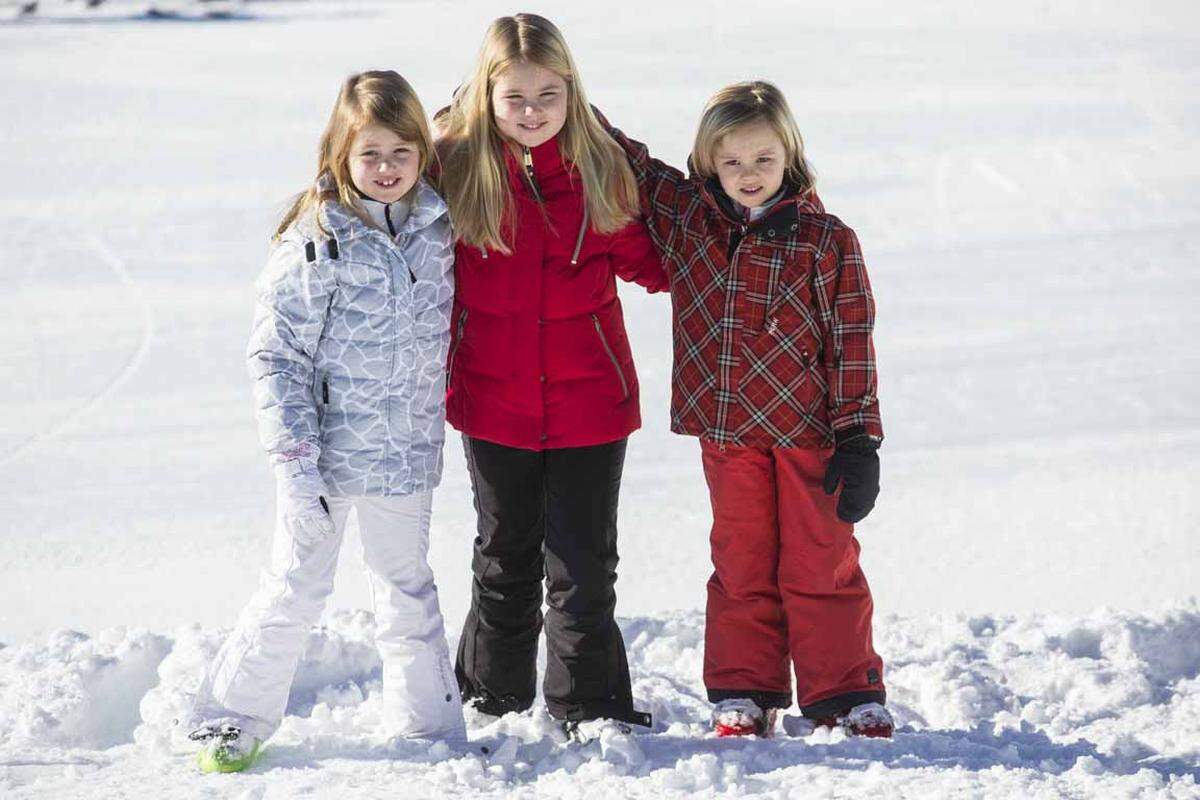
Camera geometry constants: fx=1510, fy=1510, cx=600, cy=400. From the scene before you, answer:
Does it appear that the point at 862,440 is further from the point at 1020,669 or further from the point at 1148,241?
the point at 1148,241

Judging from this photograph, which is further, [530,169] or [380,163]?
[530,169]

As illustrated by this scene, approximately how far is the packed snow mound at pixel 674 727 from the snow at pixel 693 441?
0.01 m

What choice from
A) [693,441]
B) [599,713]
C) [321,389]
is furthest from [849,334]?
Answer: [693,441]

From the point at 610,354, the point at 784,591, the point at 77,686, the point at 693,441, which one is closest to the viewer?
the point at 610,354

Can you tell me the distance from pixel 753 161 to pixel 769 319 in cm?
33

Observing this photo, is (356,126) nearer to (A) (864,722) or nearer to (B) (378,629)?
(B) (378,629)

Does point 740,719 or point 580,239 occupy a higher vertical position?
point 580,239

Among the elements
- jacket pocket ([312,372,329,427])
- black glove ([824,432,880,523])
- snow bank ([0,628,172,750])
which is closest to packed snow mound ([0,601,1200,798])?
snow bank ([0,628,172,750])

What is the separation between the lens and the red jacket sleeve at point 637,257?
3246mm

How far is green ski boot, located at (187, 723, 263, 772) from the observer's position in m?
2.93

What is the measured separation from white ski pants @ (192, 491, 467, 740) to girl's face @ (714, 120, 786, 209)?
92 centimetres

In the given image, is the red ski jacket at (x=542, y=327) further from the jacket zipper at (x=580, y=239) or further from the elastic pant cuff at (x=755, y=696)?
the elastic pant cuff at (x=755, y=696)

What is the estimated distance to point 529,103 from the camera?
311 cm

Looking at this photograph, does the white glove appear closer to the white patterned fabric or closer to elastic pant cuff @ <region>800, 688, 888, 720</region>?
the white patterned fabric
